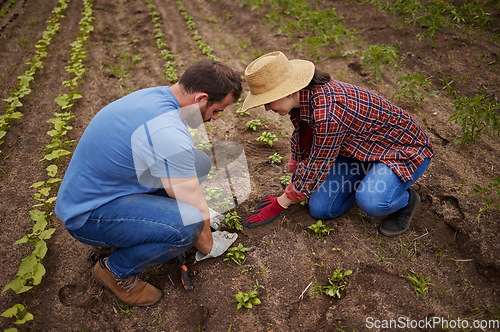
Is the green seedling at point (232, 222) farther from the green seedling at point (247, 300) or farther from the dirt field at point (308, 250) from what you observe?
the green seedling at point (247, 300)

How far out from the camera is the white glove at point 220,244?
7.73ft

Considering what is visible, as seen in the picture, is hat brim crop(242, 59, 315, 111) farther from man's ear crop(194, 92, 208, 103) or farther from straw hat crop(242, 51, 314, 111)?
man's ear crop(194, 92, 208, 103)

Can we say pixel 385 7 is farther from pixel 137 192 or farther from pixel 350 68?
pixel 137 192

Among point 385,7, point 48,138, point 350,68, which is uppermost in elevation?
point 385,7

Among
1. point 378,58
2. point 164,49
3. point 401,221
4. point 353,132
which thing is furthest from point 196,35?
point 401,221

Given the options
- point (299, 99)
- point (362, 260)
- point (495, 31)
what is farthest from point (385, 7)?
point (362, 260)

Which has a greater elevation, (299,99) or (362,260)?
(299,99)

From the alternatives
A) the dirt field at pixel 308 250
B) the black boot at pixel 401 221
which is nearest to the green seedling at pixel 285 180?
Result: the dirt field at pixel 308 250

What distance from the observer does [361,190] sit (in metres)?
2.37

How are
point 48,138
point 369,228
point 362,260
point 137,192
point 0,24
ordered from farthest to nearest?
1. point 0,24
2. point 48,138
3. point 369,228
4. point 362,260
5. point 137,192

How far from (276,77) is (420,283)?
1597 mm

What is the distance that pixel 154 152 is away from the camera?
1804 millimetres

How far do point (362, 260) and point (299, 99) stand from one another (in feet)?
3.90

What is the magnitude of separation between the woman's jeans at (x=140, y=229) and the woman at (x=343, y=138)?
2.68 ft
